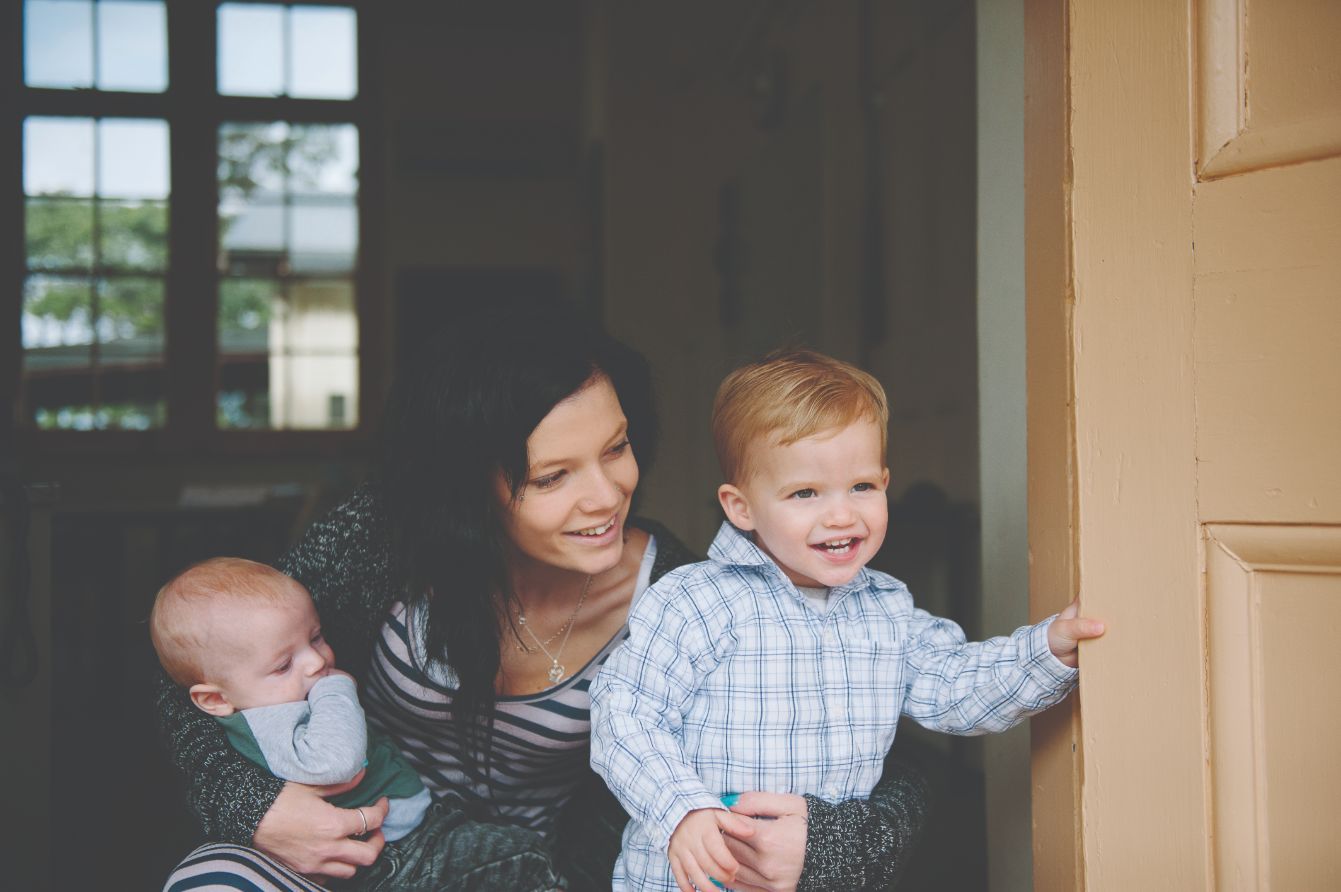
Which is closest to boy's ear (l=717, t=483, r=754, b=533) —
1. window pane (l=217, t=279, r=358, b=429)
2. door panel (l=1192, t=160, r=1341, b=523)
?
door panel (l=1192, t=160, r=1341, b=523)

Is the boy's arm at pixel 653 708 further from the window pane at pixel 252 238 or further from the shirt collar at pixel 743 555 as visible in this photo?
the window pane at pixel 252 238

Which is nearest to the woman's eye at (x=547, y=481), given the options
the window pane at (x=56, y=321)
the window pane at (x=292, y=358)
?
the window pane at (x=292, y=358)

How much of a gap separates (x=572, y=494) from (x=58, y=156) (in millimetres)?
5946

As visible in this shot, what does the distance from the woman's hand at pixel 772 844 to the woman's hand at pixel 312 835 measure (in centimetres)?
50

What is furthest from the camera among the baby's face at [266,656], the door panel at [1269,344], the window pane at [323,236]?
the window pane at [323,236]

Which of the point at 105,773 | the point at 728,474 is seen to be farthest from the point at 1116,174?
the point at 105,773

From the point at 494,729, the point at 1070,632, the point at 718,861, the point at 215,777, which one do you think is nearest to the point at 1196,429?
the point at 1070,632

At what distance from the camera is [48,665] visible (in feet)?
6.84

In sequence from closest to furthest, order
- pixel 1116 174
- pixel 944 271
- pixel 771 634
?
1. pixel 1116 174
2. pixel 771 634
3. pixel 944 271

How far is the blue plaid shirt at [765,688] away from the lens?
125 cm

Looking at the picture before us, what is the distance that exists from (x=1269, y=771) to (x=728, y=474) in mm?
681

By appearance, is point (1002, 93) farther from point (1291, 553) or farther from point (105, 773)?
point (105, 773)

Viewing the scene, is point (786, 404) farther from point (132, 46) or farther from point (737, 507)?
point (132, 46)

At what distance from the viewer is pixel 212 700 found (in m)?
1.46
